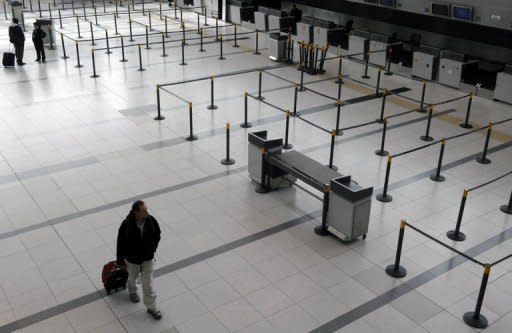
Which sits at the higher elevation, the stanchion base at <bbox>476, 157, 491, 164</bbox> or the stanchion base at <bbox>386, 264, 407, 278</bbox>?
the stanchion base at <bbox>476, 157, 491, 164</bbox>

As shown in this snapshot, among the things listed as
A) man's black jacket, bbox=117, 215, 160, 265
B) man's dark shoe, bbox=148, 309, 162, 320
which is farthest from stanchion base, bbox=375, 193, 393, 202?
man's black jacket, bbox=117, 215, 160, 265

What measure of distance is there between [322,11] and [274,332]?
61.8 feet

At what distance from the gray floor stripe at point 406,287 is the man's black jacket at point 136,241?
7.16 ft

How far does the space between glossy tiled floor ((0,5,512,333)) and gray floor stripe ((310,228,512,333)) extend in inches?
0.9

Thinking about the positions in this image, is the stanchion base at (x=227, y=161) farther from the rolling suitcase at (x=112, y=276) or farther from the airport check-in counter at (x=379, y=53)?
the airport check-in counter at (x=379, y=53)

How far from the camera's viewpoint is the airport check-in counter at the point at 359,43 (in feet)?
60.5

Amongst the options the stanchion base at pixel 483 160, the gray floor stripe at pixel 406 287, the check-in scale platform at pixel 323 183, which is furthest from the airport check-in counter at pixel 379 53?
the gray floor stripe at pixel 406 287

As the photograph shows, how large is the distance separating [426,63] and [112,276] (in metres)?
13.0

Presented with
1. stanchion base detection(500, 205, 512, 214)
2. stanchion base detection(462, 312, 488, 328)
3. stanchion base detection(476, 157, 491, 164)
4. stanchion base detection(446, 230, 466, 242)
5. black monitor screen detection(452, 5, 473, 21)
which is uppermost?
black monitor screen detection(452, 5, 473, 21)

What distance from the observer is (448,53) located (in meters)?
16.5

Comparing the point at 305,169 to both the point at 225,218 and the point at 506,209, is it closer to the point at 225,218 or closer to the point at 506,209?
the point at 225,218

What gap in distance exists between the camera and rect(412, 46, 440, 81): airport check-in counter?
16531mm

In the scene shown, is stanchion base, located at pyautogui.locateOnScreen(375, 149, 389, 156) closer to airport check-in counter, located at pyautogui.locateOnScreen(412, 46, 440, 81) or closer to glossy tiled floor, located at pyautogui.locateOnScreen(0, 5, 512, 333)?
glossy tiled floor, located at pyautogui.locateOnScreen(0, 5, 512, 333)

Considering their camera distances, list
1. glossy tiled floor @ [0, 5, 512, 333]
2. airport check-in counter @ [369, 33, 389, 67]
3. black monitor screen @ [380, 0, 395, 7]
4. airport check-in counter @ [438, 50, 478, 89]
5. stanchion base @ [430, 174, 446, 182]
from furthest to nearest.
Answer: black monitor screen @ [380, 0, 395, 7] → airport check-in counter @ [369, 33, 389, 67] → airport check-in counter @ [438, 50, 478, 89] → stanchion base @ [430, 174, 446, 182] → glossy tiled floor @ [0, 5, 512, 333]
